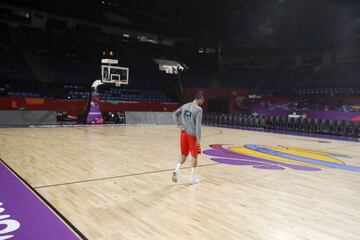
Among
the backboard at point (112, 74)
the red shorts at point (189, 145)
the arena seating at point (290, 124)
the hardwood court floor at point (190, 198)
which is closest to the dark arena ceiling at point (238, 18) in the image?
the backboard at point (112, 74)

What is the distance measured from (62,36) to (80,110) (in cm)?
708

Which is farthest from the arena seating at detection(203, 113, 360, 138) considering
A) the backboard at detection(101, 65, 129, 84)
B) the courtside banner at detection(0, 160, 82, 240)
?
the courtside banner at detection(0, 160, 82, 240)

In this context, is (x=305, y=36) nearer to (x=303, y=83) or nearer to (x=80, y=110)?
(x=303, y=83)

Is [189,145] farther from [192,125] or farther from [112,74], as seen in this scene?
[112,74]

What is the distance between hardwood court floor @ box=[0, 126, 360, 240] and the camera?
3.70m

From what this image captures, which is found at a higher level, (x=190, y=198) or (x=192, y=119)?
(x=192, y=119)

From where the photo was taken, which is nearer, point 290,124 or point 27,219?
point 27,219

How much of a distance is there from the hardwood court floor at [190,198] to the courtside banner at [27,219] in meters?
0.18

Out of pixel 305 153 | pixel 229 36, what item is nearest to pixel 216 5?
pixel 229 36

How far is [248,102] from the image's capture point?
27953mm

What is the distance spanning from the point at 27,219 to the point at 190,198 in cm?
230

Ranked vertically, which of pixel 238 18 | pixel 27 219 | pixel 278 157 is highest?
pixel 238 18

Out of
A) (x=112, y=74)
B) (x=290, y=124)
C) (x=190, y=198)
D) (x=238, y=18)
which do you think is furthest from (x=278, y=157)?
(x=238, y=18)

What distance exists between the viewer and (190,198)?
4.93 m
